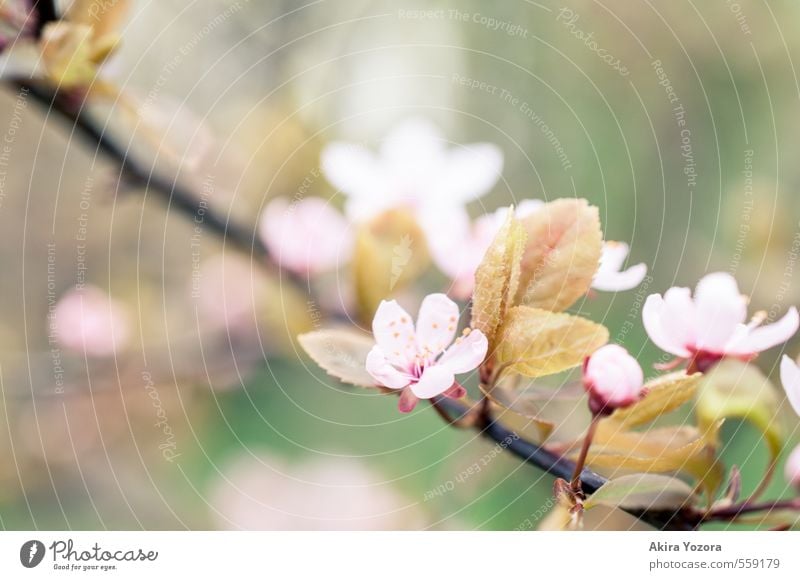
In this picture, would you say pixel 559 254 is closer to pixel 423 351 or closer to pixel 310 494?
pixel 423 351

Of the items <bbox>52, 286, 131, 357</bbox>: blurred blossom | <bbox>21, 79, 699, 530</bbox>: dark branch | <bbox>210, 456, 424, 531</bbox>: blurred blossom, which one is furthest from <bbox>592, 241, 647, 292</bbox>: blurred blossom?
<bbox>52, 286, 131, 357</bbox>: blurred blossom

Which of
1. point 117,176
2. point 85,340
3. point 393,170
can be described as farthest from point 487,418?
point 85,340

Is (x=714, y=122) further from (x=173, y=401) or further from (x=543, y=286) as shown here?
(x=173, y=401)

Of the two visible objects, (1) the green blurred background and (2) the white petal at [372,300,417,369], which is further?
(1) the green blurred background

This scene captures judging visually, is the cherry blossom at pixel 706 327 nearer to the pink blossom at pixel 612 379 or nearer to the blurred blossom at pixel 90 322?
the pink blossom at pixel 612 379

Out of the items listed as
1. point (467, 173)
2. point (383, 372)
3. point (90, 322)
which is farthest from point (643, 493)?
point (90, 322)

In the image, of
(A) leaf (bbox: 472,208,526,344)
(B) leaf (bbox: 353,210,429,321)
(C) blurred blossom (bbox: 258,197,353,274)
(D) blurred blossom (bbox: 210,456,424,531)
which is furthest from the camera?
(D) blurred blossom (bbox: 210,456,424,531)

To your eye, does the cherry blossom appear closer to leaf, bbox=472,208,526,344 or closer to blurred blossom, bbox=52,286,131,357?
leaf, bbox=472,208,526,344
